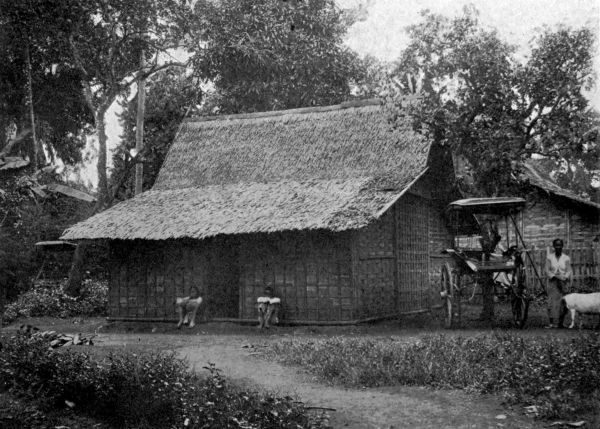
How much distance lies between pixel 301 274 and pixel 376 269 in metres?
1.66

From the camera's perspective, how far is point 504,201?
11375 mm

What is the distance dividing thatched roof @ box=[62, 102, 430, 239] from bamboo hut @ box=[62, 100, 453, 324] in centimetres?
4

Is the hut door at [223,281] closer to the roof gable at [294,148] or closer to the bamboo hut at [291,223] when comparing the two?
the bamboo hut at [291,223]

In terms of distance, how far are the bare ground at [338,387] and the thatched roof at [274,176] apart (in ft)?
6.95

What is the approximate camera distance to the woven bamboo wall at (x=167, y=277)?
14445 millimetres

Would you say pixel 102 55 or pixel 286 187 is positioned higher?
pixel 102 55

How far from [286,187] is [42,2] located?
8.11 meters

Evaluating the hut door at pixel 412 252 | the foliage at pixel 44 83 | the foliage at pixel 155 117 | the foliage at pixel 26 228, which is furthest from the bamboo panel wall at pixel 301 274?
the foliage at pixel 155 117

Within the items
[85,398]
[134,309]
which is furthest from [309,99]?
[85,398]

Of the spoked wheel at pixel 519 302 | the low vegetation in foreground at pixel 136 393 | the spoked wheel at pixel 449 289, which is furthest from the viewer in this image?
the spoked wheel at pixel 449 289

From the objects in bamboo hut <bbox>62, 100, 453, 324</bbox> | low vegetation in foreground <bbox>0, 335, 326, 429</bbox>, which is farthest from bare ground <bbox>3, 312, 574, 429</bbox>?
bamboo hut <bbox>62, 100, 453, 324</bbox>

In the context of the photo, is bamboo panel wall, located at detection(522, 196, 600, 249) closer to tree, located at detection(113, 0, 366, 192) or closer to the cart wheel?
the cart wheel

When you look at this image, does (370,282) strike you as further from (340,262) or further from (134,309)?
(134,309)

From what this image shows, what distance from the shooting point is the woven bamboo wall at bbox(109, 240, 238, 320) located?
14.4 m
